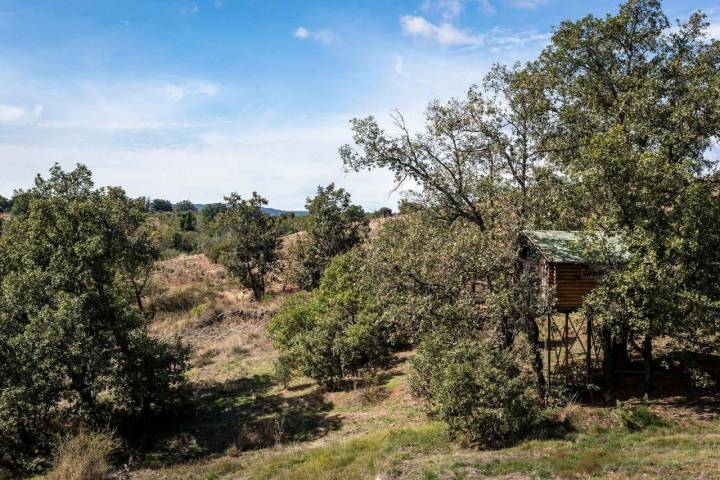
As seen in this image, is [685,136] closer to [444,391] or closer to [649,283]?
[649,283]

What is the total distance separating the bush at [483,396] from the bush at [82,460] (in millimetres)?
10968

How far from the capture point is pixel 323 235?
4494cm

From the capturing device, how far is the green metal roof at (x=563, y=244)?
1535cm

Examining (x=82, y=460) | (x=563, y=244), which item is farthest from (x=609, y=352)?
(x=82, y=460)

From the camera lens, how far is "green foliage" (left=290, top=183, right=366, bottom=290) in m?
44.9

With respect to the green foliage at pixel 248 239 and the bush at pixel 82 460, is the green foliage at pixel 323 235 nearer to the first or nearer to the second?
the green foliage at pixel 248 239

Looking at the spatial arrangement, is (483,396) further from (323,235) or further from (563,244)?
(323,235)

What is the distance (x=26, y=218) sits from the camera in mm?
21016

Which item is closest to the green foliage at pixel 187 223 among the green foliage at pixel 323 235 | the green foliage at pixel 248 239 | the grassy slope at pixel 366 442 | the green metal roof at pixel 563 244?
the green foliage at pixel 248 239

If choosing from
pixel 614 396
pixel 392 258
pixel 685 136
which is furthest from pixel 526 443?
pixel 685 136

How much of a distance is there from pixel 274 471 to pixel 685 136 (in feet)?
57.1

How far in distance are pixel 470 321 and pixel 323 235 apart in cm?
2889

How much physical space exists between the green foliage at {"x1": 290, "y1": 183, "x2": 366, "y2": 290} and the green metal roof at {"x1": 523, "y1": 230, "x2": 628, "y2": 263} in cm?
2810

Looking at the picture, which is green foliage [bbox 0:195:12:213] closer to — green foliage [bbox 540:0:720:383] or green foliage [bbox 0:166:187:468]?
green foliage [bbox 0:166:187:468]
